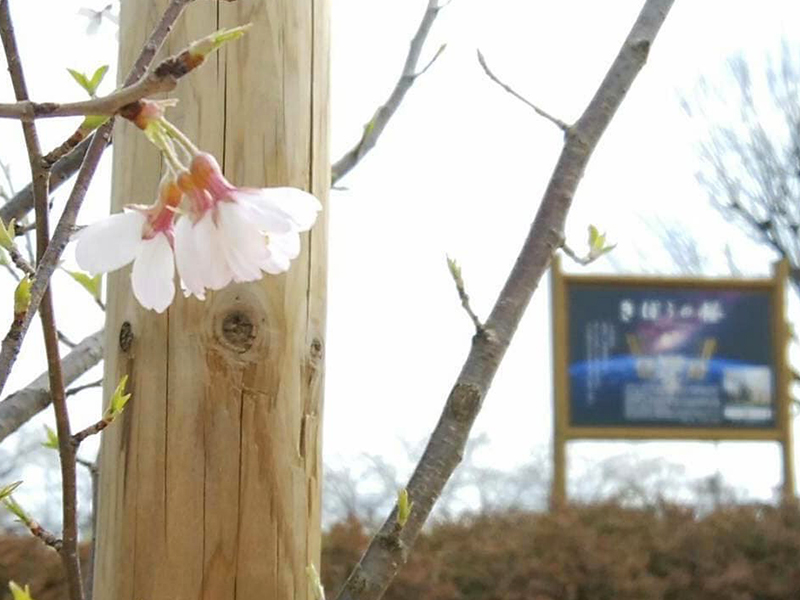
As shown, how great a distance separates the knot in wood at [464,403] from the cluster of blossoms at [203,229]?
15.8 inches

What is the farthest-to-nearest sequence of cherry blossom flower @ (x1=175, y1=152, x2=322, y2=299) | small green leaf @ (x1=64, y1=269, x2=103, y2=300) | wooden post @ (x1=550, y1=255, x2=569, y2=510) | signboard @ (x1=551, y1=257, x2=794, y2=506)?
signboard @ (x1=551, y1=257, x2=794, y2=506) < wooden post @ (x1=550, y1=255, x2=569, y2=510) < small green leaf @ (x1=64, y1=269, x2=103, y2=300) < cherry blossom flower @ (x1=175, y1=152, x2=322, y2=299)

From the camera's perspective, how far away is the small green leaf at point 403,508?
0.93 meters

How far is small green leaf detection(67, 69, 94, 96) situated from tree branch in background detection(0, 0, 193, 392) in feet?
0.87

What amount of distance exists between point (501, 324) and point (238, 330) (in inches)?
10.8

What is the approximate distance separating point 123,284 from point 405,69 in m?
0.54

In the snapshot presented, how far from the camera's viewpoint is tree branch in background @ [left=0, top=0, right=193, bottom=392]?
0.60m

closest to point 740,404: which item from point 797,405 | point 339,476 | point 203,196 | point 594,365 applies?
point 594,365

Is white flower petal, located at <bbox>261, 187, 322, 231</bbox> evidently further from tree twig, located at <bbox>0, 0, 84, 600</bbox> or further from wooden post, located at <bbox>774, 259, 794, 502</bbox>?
wooden post, located at <bbox>774, 259, 794, 502</bbox>

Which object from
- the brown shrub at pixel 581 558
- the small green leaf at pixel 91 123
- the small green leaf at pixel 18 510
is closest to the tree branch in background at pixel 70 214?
the small green leaf at pixel 91 123

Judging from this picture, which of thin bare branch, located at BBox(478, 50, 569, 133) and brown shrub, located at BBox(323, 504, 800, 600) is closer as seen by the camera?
thin bare branch, located at BBox(478, 50, 569, 133)

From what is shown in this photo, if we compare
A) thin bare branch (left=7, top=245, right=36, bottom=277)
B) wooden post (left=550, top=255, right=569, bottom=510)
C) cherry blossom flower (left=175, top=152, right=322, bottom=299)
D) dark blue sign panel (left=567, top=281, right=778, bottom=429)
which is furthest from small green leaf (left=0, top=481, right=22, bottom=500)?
dark blue sign panel (left=567, top=281, right=778, bottom=429)

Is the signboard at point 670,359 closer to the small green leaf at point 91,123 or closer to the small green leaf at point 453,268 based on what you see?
the small green leaf at point 453,268

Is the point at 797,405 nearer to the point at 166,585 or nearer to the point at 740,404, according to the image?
the point at 740,404

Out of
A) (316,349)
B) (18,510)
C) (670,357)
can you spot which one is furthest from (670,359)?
(18,510)
